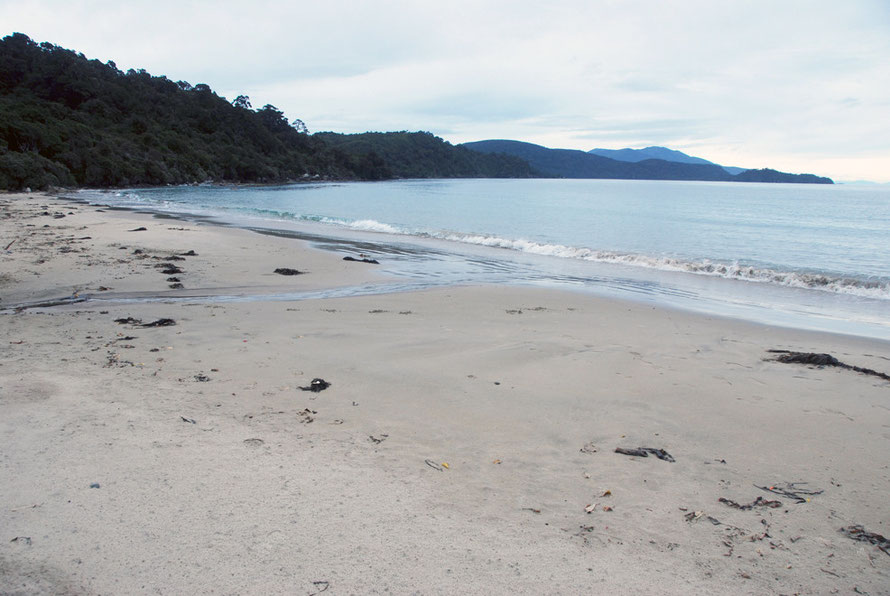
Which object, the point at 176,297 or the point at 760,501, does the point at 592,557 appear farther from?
the point at 176,297

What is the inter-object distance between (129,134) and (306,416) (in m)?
96.2

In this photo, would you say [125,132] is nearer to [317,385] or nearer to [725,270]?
[725,270]

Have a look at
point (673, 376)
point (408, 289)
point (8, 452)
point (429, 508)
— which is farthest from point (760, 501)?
point (408, 289)

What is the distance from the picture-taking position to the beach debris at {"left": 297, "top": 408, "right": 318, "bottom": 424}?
13.0ft

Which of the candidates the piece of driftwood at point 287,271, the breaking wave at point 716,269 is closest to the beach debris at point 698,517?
the piece of driftwood at point 287,271

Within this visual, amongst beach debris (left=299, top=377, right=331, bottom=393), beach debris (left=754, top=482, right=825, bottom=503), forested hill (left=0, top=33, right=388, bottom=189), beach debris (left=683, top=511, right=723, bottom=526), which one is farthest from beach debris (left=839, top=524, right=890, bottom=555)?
forested hill (left=0, top=33, right=388, bottom=189)

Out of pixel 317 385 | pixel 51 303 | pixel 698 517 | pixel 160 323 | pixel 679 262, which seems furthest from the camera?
pixel 679 262

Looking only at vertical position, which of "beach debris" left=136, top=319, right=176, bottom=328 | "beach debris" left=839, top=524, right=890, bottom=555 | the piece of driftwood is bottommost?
"beach debris" left=136, top=319, right=176, bottom=328

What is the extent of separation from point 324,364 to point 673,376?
352 cm

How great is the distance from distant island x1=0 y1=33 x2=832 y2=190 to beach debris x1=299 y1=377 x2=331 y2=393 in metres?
46.4

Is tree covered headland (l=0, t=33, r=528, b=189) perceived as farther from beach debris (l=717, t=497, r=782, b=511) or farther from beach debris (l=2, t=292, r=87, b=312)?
beach debris (l=717, t=497, r=782, b=511)

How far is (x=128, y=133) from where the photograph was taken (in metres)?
83.9

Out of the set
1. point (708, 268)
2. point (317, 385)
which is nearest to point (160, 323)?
point (317, 385)

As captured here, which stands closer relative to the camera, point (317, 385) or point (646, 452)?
point (646, 452)
